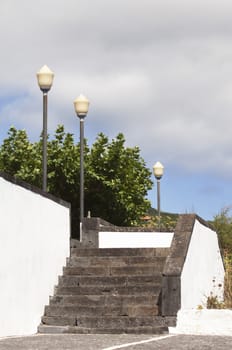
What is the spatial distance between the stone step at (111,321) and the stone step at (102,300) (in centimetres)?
58

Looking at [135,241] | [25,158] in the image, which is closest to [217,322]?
[135,241]

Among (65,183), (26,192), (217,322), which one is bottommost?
(217,322)

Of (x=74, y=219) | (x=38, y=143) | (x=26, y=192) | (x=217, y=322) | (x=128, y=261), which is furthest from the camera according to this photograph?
(x=38, y=143)

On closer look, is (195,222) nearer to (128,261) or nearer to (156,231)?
(128,261)

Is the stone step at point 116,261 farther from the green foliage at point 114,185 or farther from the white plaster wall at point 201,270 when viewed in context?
the green foliage at point 114,185

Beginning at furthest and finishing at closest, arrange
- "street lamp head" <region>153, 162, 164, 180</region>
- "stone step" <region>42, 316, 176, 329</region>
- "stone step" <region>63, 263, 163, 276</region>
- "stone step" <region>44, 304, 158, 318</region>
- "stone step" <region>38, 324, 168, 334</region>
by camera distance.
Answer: "street lamp head" <region>153, 162, 164, 180</region> → "stone step" <region>63, 263, 163, 276</region> → "stone step" <region>44, 304, 158, 318</region> → "stone step" <region>42, 316, 176, 329</region> → "stone step" <region>38, 324, 168, 334</region>

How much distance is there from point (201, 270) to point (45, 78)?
5543 millimetres

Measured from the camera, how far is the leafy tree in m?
32.4

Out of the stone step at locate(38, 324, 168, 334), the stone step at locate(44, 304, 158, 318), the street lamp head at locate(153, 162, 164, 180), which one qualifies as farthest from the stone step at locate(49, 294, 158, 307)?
the street lamp head at locate(153, 162, 164, 180)

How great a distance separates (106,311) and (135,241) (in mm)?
5634

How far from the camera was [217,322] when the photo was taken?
13.5 metres

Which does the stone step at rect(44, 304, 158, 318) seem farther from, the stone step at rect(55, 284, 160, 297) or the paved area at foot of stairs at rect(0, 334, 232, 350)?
the paved area at foot of stairs at rect(0, 334, 232, 350)

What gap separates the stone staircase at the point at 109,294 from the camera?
1407 cm

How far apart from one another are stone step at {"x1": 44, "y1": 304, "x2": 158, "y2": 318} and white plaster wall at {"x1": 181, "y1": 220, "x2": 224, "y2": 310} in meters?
0.63
